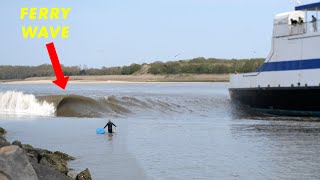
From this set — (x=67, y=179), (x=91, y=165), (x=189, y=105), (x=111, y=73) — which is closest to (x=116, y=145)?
(x=91, y=165)

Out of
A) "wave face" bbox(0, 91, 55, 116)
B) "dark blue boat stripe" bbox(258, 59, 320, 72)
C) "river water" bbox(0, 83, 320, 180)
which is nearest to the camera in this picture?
"river water" bbox(0, 83, 320, 180)

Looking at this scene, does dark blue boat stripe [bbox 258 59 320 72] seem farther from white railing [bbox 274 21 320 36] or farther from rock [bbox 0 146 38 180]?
rock [bbox 0 146 38 180]

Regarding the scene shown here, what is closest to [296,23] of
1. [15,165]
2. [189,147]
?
[189,147]

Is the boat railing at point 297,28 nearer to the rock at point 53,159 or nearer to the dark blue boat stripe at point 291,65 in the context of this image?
the dark blue boat stripe at point 291,65

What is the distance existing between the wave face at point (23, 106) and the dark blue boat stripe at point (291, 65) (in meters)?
12.4

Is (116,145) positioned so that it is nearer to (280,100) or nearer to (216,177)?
(216,177)

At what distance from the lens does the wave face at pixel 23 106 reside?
100 ft

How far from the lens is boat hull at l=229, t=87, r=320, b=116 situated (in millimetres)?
23172

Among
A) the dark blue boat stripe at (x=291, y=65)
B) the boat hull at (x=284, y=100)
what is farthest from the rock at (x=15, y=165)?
the dark blue boat stripe at (x=291, y=65)

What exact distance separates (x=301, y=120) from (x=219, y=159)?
39.6 ft

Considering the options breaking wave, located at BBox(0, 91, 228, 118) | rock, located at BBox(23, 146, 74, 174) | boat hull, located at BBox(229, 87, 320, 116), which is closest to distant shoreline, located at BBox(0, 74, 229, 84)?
breaking wave, located at BBox(0, 91, 228, 118)

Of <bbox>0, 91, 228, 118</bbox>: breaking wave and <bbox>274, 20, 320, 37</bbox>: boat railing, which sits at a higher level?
<bbox>274, 20, 320, 37</bbox>: boat railing

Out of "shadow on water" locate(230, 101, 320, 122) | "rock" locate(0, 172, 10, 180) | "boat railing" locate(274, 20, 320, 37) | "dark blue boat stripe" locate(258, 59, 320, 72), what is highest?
"boat railing" locate(274, 20, 320, 37)

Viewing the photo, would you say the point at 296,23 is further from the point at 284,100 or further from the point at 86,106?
the point at 86,106
